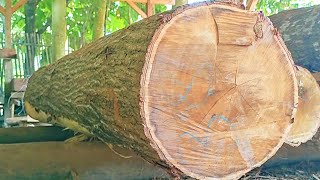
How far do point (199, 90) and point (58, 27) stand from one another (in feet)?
20.0

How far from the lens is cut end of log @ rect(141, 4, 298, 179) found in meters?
1.99

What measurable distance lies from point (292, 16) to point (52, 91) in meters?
2.30

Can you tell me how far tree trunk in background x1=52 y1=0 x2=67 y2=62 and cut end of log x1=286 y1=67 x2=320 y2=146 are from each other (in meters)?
5.40

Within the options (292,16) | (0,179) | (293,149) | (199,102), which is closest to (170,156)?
(199,102)

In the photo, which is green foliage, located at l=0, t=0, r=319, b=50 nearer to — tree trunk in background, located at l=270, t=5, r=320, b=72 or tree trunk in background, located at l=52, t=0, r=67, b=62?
tree trunk in background, located at l=52, t=0, r=67, b=62

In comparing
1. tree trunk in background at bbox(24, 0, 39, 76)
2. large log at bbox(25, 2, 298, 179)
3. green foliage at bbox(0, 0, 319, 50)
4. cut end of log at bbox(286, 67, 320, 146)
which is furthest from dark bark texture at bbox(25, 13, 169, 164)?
tree trunk in background at bbox(24, 0, 39, 76)

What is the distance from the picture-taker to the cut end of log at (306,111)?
3053 millimetres

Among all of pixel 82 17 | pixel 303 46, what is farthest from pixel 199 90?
pixel 82 17

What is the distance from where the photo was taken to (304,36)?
148 inches

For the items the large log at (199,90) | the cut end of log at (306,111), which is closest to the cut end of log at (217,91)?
the large log at (199,90)

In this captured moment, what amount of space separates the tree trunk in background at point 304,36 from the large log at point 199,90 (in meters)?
1.43

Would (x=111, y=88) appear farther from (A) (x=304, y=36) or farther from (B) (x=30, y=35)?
(B) (x=30, y=35)

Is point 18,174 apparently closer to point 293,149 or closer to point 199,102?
point 199,102

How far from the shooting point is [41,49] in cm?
1055
